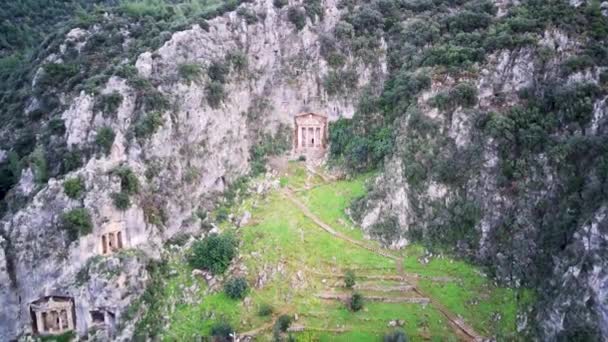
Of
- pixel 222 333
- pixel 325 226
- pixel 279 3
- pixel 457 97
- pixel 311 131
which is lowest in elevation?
pixel 222 333

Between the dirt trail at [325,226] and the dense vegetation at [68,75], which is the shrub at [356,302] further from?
the dense vegetation at [68,75]

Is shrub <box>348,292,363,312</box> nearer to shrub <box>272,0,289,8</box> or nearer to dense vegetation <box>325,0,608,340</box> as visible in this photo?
dense vegetation <box>325,0,608,340</box>

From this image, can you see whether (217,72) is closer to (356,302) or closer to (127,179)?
(127,179)

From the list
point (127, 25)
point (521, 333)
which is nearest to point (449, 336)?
point (521, 333)

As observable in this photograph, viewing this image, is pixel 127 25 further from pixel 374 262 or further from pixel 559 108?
pixel 559 108

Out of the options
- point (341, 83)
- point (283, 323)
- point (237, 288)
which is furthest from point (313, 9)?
point (283, 323)
